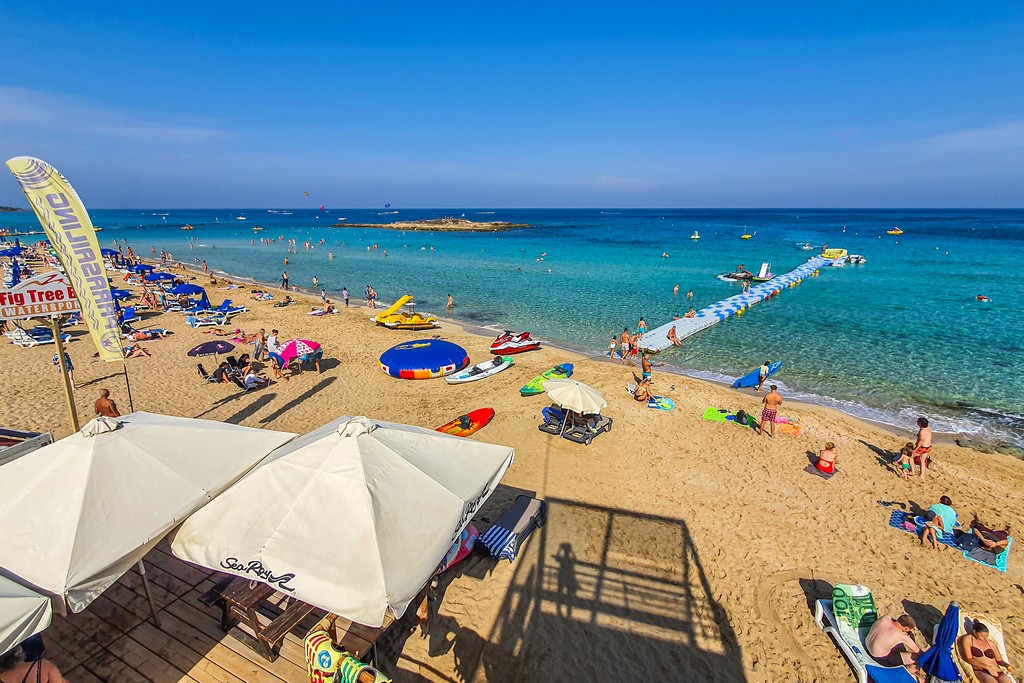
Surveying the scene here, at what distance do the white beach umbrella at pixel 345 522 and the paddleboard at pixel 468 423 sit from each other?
220 inches

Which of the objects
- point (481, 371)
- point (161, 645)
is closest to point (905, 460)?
point (481, 371)

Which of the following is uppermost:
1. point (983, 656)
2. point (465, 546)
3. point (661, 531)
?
point (465, 546)

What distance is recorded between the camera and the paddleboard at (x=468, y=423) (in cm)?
1110

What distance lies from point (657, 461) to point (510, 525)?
427 cm

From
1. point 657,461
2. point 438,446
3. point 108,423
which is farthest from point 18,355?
point 657,461

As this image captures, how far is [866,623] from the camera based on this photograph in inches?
237

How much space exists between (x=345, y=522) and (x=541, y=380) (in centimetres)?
987

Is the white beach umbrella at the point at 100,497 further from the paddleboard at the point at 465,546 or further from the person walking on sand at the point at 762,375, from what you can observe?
the person walking on sand at the point at 762,375

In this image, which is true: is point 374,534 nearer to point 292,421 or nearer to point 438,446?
point 438,446

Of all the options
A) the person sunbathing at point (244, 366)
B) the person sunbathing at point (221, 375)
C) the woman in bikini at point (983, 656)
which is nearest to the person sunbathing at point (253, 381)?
the person sunbathing at point (244, 366)

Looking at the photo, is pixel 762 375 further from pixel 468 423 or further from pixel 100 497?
pixel 100 497

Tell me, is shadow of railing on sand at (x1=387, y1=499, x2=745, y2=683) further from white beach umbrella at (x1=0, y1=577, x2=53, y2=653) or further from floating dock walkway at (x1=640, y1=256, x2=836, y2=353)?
floating dock walkway at (x1=640, y1=256, x2=836, y2=353)

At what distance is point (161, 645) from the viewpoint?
209 inches

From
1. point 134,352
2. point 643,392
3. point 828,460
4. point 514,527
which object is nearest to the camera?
point 514,527
